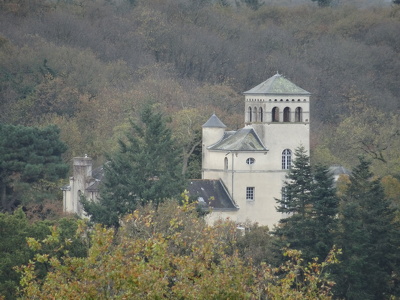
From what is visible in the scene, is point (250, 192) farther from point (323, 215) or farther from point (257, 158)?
point (323, 215)

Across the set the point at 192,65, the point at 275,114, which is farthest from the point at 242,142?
the point at 192,65

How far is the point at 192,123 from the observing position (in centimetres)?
7188

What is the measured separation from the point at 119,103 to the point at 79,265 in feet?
167

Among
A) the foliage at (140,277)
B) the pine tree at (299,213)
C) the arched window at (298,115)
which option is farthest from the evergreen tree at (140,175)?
the foliage at (140,277)

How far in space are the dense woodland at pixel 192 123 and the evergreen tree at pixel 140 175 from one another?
41 centimetres

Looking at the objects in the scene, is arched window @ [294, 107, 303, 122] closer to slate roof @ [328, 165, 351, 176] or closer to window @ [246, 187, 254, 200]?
window @ [246, 187, 254, 200]

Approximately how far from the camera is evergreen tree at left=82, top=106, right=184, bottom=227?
55188 mm

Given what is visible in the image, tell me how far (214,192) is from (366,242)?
50.0 feet

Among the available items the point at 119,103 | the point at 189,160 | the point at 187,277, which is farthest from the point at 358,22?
the point at 187,277

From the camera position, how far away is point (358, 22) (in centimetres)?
11144

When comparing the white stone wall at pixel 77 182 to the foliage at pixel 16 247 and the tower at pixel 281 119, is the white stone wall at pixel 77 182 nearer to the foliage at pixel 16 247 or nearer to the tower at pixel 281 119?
the tower at pixel 281 119

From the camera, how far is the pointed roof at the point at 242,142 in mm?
61125

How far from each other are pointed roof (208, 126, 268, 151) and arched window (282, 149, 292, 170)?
2.98 feet

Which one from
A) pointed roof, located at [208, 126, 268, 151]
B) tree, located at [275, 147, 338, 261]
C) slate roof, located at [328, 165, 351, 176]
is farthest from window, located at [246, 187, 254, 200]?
tree, located at [275, 147, 338, 261]
